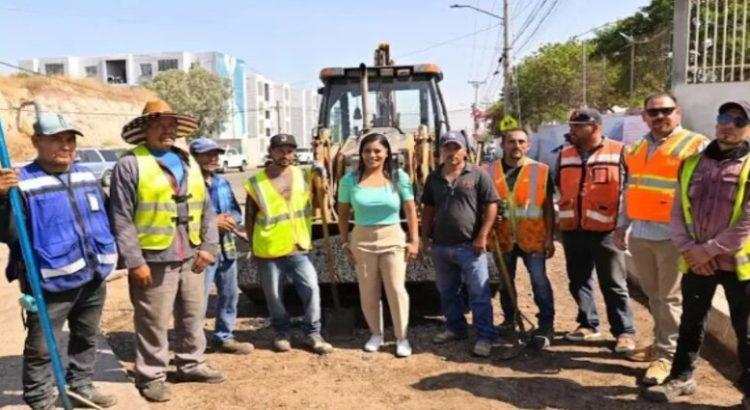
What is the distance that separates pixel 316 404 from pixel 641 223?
7.98 feet

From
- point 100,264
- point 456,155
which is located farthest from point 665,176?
point 100,264

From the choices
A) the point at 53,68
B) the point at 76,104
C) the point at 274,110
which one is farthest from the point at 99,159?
the point at 53,68

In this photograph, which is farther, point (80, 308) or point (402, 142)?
point (402, 142)

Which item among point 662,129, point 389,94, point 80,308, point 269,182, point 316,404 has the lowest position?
point 316,404

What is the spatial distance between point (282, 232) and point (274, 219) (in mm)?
117

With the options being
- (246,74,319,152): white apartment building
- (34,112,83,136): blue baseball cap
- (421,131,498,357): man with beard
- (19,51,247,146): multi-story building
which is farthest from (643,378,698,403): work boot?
(19,51,247,146): multi-story building

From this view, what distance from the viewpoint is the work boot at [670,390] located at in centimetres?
385

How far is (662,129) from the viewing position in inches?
166

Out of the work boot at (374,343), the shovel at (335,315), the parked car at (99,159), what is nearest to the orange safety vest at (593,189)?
the work boot at (374,343)

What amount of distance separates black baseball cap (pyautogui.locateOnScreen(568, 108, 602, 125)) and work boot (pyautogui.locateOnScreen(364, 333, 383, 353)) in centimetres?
221

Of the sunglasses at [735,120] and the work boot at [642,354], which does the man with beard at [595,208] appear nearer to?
the work boot at [642,354]

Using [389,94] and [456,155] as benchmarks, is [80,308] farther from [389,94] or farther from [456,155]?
[389,94]

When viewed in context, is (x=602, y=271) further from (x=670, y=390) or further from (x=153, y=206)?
(x=153, y=206)

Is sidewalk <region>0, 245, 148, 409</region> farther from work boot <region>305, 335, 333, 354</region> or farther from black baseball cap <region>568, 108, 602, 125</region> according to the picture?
black baseball cap <region>568, 108, 602, 125</region>
